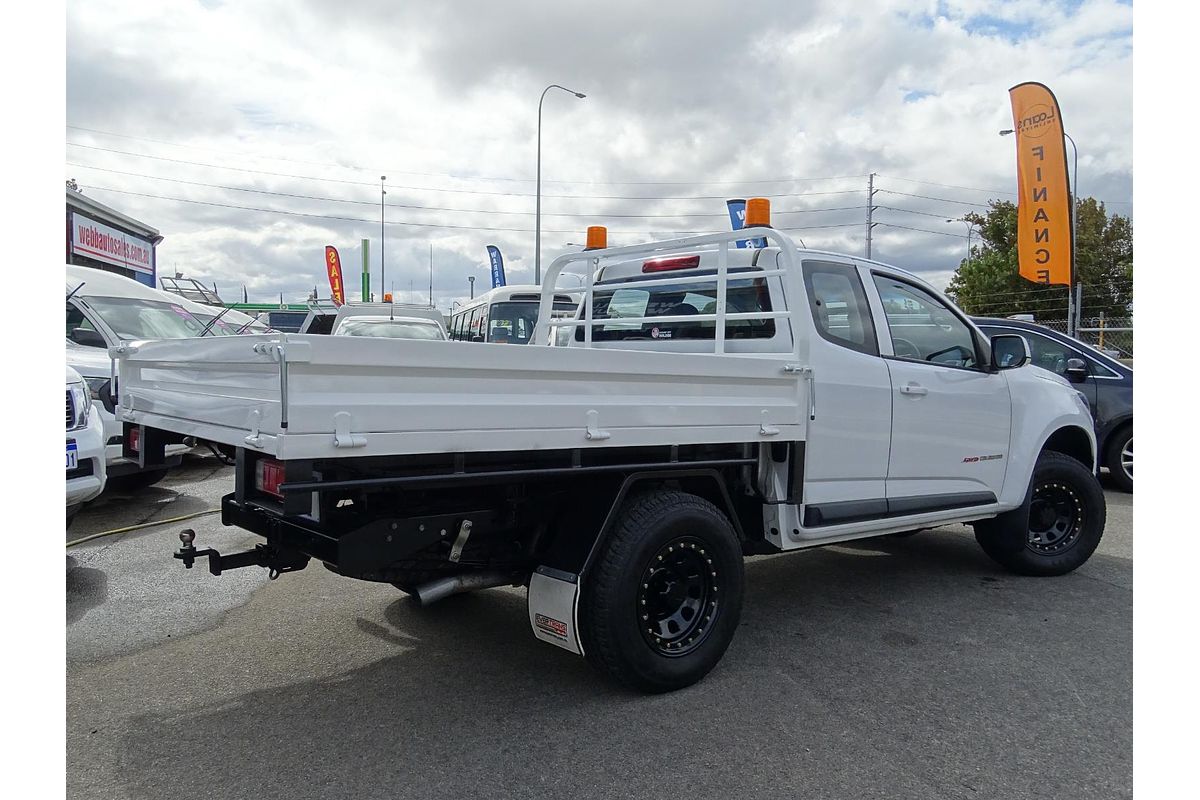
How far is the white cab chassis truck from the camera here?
2.94m

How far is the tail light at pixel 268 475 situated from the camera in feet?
10.2

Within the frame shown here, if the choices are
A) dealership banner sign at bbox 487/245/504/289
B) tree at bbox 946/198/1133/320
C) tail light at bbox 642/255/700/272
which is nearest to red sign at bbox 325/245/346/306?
dealership banner sign at bbox 487/245/504/289

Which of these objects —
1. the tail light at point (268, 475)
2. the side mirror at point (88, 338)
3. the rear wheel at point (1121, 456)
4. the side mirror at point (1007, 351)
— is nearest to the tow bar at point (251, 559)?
the tail light at point (268, 475)

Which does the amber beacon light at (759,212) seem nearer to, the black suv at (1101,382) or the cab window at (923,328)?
the cab window at (923,328)

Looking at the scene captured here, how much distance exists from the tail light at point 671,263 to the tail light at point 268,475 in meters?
2.69

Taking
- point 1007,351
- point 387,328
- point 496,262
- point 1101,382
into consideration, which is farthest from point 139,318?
point 496,262

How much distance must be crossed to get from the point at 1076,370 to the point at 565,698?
774 centimetres

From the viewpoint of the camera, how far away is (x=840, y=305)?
4625mm

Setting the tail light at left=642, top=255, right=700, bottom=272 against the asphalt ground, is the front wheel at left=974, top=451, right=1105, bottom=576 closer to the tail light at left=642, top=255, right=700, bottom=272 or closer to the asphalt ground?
the asphalt ground

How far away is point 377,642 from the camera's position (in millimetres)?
4367

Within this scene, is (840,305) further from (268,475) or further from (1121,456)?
(1121,456)

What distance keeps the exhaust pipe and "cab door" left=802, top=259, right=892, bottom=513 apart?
5.33 ft

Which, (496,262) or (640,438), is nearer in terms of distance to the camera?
(640,438)

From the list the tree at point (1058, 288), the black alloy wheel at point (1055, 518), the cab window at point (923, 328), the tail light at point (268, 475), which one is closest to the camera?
the tail light at point (268, 475)
